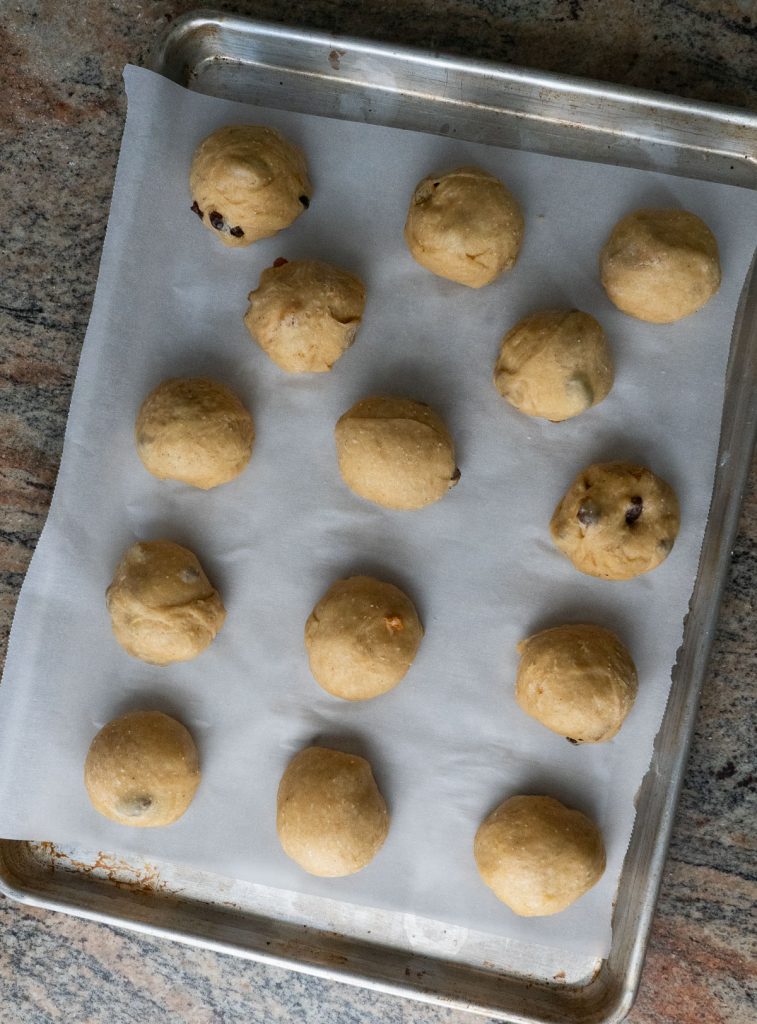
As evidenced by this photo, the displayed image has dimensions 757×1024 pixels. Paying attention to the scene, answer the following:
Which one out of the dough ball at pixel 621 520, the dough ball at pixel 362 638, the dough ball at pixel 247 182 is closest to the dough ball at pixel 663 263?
the dough ball at pixel 621 520

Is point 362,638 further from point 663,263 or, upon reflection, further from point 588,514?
point 663,263

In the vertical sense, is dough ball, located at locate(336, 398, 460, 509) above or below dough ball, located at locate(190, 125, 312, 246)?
below

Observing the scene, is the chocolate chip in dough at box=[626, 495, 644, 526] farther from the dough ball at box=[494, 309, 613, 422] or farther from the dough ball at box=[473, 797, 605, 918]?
the dough ball at box=[473, 797, 605, 918]

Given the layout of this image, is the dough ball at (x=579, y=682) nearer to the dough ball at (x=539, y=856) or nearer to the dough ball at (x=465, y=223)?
the dough ball at (x=539, y=856)

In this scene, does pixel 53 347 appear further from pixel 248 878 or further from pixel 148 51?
pixel 248 878

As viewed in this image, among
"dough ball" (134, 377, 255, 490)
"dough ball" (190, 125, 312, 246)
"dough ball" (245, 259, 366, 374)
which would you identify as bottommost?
"dough ball" (134, 377, 255, 490)

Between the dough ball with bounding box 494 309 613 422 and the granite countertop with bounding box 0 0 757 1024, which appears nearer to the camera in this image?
the dough ball with bounding box 494 309 613 422

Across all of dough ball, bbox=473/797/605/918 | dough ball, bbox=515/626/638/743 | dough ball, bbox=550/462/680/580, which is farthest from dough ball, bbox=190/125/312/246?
dough ball, bbox=473/797/605/918
